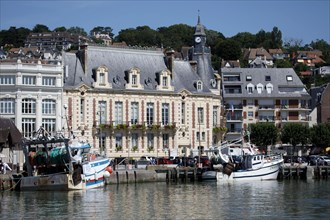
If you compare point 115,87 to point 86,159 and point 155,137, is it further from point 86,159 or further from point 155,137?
point 86,159

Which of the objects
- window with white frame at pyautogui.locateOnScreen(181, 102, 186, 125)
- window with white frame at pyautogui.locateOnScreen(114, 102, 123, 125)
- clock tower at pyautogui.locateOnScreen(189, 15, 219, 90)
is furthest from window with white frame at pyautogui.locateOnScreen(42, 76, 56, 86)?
clock tower at pyautogui.locateOnScreen(189, 15, 219, 90)

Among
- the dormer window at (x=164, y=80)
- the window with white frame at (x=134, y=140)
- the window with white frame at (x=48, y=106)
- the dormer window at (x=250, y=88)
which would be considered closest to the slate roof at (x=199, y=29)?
the dormer window at (x=164, y=80)

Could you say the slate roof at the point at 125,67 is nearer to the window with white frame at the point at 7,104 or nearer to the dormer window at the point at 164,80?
the dormer window at the point at 164,80

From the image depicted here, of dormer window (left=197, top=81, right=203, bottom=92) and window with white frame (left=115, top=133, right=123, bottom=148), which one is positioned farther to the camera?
dormer window (left=197, top=81, right=203, bottom=92)

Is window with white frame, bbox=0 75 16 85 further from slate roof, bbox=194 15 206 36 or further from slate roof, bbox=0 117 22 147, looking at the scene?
slate roof, bbox=194 15 206 36

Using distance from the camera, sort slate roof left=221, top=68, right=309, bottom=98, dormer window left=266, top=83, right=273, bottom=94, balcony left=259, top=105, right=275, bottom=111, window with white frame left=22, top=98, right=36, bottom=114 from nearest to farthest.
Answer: window with white frame left=22, top=98, right=36, bottom=114 < slate roof left=221, top=68, right=309, bottom=98 < dormer window left=266, top=83, right=273, bottom=94 < balcony left=259, top=105, right=275, bottom=111

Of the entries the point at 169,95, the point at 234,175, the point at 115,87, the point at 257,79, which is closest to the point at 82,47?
the point at 115,87

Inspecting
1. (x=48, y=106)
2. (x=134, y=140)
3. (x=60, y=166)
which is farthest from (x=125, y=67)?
(x=60, y=166)

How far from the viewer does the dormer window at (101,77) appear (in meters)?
102

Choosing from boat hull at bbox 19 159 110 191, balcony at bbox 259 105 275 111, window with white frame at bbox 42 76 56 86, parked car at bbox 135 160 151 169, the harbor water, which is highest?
window with white frame at bbox 42 76 56 86

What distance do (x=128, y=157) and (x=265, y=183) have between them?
24.2 m

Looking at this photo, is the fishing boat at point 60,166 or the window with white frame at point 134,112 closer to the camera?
the fishing boat at point 60,166

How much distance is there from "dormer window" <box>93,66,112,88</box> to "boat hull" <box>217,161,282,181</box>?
23950mm

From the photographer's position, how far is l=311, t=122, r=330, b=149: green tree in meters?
123
